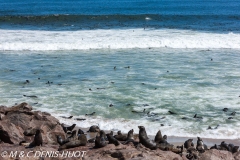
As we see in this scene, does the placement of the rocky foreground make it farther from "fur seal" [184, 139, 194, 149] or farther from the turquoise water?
the turquoise water

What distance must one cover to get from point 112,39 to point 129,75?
32.2 feet

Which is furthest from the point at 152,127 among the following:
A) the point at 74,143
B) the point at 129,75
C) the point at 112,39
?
the point at 112,39

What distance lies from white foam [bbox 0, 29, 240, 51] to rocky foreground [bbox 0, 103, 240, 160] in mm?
13824

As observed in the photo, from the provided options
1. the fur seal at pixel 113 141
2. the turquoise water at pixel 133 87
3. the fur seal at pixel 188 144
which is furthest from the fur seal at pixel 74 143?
the turquoise water at pixel 133 87

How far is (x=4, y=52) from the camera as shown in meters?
21.1

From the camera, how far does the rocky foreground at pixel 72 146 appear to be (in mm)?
6609

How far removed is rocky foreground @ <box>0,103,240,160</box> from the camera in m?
6.61

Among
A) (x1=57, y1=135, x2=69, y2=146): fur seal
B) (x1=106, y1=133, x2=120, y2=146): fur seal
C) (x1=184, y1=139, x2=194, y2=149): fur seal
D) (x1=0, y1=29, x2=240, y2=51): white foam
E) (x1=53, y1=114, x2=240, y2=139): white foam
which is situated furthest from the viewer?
(x1=0, y1=29, x2=240, y2=51): white foam

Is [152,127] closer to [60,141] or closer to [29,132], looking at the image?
[60,141]

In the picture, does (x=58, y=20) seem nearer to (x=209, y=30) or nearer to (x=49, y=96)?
(x=209, y=30)

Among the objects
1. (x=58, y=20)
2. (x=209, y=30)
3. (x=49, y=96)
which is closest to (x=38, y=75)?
(x=49, y=96)

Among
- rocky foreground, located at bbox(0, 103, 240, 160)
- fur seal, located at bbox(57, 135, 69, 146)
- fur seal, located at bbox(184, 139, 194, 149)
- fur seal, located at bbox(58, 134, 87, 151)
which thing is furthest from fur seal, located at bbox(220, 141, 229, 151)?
fur seal, located at bbox(57, 135, 69, 146)

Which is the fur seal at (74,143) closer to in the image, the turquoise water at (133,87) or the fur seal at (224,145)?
the turquoise water at (133,87)

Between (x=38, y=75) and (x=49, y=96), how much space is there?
2874 mm
